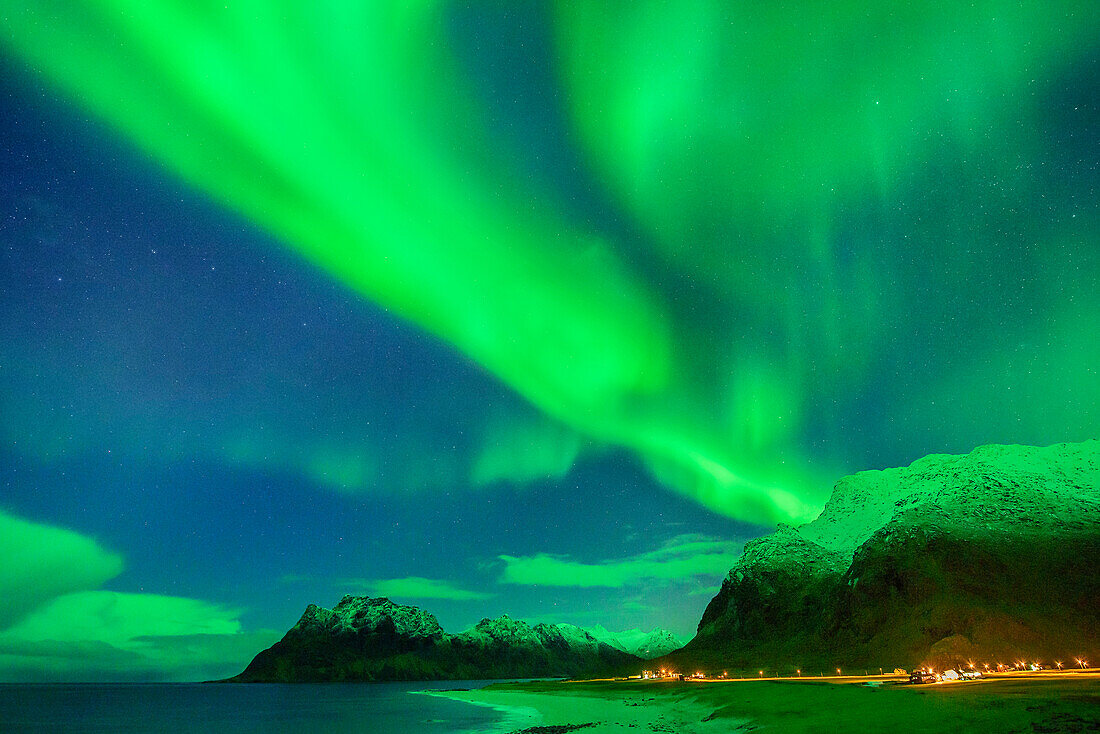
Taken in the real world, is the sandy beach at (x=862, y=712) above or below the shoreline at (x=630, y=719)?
above

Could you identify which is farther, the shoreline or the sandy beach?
the shoreline

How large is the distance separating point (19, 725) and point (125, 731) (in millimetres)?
47838

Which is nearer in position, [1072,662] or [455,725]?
[455,725]

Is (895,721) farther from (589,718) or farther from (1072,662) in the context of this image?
(1072,662)

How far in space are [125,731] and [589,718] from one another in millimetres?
98782

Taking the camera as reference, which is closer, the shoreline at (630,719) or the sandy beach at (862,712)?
the sandy beach at (862,712)

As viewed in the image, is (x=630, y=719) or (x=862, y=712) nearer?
(x=862, y=712)

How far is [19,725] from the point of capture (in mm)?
158875

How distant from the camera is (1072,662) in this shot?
607ft

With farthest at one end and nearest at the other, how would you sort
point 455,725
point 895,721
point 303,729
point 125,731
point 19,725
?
point 19,725
point 125,731
point 303,729
point 455,725
point 895,721

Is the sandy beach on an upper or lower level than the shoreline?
upper

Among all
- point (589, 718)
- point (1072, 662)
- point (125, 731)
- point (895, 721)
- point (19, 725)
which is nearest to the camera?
point (895, 721)

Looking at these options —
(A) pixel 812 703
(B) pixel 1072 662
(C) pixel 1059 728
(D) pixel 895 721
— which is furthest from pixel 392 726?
(B) pixel 1072 662

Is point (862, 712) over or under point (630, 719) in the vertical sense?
over
